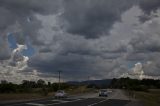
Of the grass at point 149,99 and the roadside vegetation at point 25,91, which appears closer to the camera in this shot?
the grass at point 149,99

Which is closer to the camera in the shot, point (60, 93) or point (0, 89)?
point (60, 93)

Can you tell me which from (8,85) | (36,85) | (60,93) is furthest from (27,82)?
(60,93)

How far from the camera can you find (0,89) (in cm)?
10706

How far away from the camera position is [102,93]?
284 feet

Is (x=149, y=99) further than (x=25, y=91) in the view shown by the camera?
No

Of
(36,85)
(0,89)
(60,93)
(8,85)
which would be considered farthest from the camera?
(36,85)

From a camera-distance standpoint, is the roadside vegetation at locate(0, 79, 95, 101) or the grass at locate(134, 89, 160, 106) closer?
the grass at locate(134, 89, 160, 106)

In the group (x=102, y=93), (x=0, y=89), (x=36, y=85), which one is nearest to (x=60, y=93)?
(x=102, y=93)

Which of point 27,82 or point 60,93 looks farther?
point 27,82

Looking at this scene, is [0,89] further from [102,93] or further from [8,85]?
[102,93]

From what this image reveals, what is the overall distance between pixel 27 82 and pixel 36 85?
4790mm

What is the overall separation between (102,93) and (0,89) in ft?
115

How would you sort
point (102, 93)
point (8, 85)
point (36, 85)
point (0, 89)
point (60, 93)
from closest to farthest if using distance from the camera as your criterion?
point (60, 93) < point (102, 93) < point (0, 89) < point (8, 85) < point (36, 85)

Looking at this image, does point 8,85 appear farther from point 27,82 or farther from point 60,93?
point 27,82
